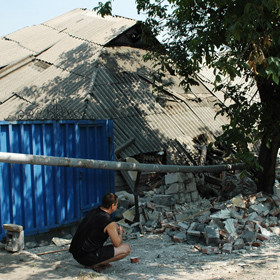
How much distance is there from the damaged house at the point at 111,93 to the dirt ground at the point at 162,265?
3727 mm

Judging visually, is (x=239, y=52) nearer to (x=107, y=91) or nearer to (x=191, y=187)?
(x=191, y=187)

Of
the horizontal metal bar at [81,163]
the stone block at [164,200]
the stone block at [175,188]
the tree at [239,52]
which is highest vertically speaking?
the tree at [239,52]

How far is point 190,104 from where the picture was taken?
528 inches

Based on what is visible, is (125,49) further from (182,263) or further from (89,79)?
(182,263)

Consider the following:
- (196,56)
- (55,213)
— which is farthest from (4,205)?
(196,56)

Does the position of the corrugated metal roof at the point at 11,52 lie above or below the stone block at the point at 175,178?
above

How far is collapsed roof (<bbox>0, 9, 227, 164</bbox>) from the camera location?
431 inches

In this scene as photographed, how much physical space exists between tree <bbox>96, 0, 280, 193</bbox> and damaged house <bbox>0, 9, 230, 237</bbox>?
103 centimetres

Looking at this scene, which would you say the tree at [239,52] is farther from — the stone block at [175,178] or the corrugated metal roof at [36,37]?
the corrugated metal roof at [36,37]

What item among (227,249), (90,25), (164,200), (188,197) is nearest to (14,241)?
(227,249)

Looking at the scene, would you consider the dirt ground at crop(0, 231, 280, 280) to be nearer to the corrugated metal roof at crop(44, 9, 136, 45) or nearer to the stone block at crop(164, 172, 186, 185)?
the stone block at crop(164, 172, 186, 185)

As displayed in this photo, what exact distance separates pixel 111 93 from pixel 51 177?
5157mm

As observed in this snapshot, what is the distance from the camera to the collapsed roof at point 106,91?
10.9 meters

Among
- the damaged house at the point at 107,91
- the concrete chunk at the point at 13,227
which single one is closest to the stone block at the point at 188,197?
the damaged house at the point at 107,91
